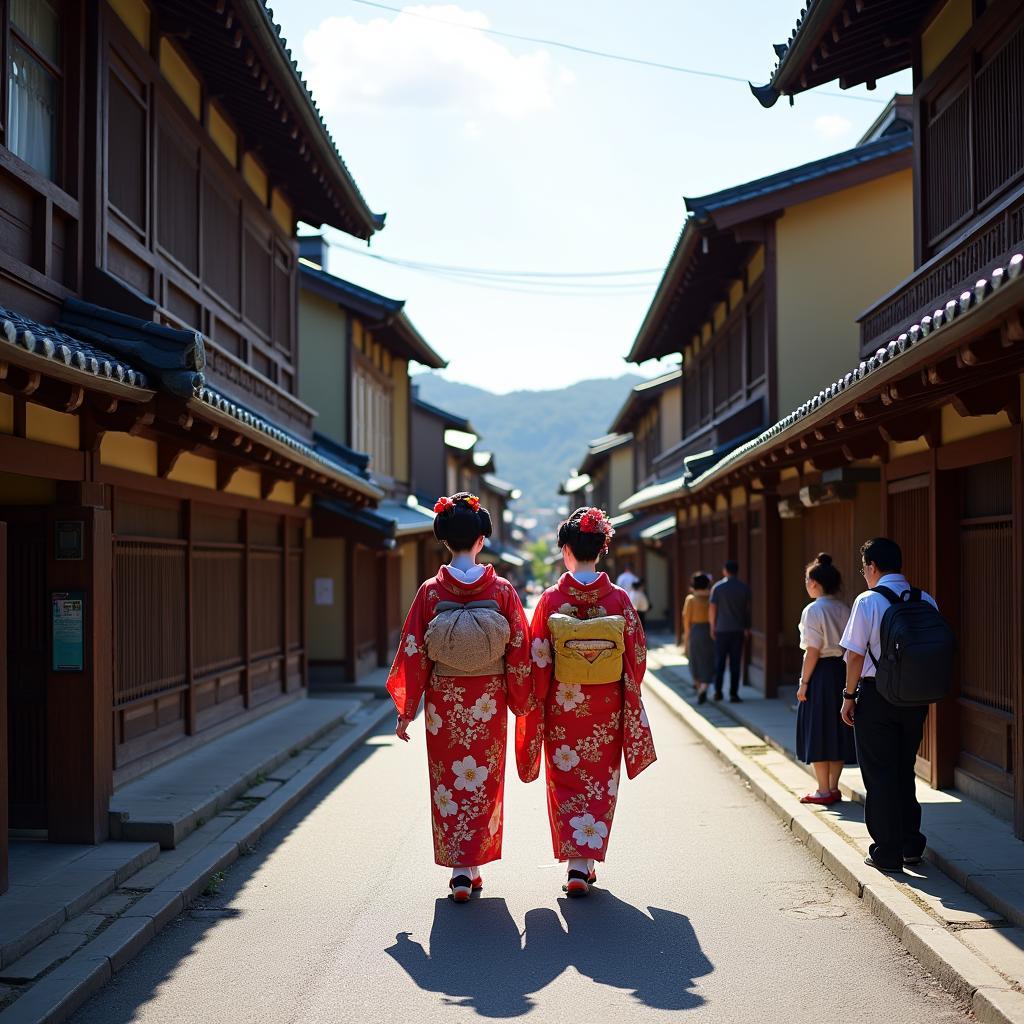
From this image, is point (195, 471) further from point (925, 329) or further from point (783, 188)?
point (783, 188)

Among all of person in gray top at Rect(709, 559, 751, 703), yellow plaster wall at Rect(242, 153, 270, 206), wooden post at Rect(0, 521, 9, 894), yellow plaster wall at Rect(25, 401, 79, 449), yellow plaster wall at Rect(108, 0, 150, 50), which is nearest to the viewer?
wooden post at Rect(0, 521, 9, 894)

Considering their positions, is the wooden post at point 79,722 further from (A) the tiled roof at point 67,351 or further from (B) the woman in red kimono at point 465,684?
(B) the woman in red kimono at point 465,684

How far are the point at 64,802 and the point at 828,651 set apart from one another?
17.7ft

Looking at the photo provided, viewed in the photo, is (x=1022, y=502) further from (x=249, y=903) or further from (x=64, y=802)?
(x=64, y=802)

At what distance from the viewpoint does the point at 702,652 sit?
15.9m

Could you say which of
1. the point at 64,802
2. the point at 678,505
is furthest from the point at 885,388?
the point at 678,505

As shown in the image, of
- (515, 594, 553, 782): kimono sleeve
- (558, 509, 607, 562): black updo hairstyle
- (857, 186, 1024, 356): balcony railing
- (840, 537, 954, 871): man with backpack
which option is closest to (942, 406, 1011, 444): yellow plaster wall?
(857, 186, 1024, 356): balcony railing

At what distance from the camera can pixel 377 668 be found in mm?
22125

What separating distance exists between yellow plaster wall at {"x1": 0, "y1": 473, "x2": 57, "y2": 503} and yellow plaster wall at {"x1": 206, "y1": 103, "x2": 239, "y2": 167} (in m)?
5.56

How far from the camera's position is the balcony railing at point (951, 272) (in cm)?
740

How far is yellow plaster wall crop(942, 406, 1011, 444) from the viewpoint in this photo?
7879 mm

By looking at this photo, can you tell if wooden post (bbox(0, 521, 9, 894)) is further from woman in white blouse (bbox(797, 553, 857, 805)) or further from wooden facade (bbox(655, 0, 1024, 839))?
woman in white blouse (bbox(797, 553, 857, 805))

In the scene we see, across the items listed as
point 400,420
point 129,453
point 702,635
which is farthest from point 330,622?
point 129,453

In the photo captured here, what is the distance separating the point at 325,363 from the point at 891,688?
1621 cm
